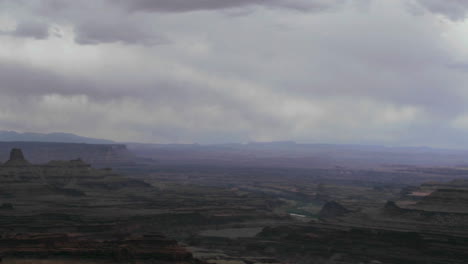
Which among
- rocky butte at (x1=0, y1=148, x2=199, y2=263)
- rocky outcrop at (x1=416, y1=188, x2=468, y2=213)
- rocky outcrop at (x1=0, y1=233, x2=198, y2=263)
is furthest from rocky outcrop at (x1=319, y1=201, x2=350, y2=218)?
rocky outcrop at (x1=0, y1=233, x2=198, y2=263)

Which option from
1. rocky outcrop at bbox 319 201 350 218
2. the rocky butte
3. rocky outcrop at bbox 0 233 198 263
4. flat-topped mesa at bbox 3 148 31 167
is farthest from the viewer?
flat-topped mesa at bbox 3 148 31 167

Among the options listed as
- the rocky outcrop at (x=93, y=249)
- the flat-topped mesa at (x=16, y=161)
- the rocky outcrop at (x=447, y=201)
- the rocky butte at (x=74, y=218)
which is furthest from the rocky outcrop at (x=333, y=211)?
the flat-topped mesa at (x=16, y=161)

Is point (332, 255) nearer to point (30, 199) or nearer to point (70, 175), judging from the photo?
point (30, 199)

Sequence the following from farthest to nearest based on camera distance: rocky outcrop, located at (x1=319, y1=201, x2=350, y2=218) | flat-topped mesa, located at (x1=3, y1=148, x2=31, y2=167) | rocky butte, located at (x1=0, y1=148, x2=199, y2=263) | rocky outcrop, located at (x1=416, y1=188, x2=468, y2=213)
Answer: flat-topped mesa, located at (x1=3, y1=148, x2=31, y2=167) → rocky outcrop, located at (x1=319, y1=201, x2=350, y2=218) → rocky outcrop, located at (x1=416, y1=188, x2=468, y2=213) → rocky butte, located at (x1=0, y1=148, x2=199, y2=263)

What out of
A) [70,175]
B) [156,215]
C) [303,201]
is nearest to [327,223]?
[156,215]

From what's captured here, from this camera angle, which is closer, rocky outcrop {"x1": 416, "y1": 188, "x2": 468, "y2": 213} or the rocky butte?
the rocky butte

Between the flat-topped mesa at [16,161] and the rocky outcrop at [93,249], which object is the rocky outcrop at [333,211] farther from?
the flat-topped mesa at [16,161]

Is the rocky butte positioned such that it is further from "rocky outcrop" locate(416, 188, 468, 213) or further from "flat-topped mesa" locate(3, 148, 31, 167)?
"rocky outcrop" locate(416, 188, 468, 213)

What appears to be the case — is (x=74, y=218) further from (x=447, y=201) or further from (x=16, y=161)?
(x=16, y=161)
